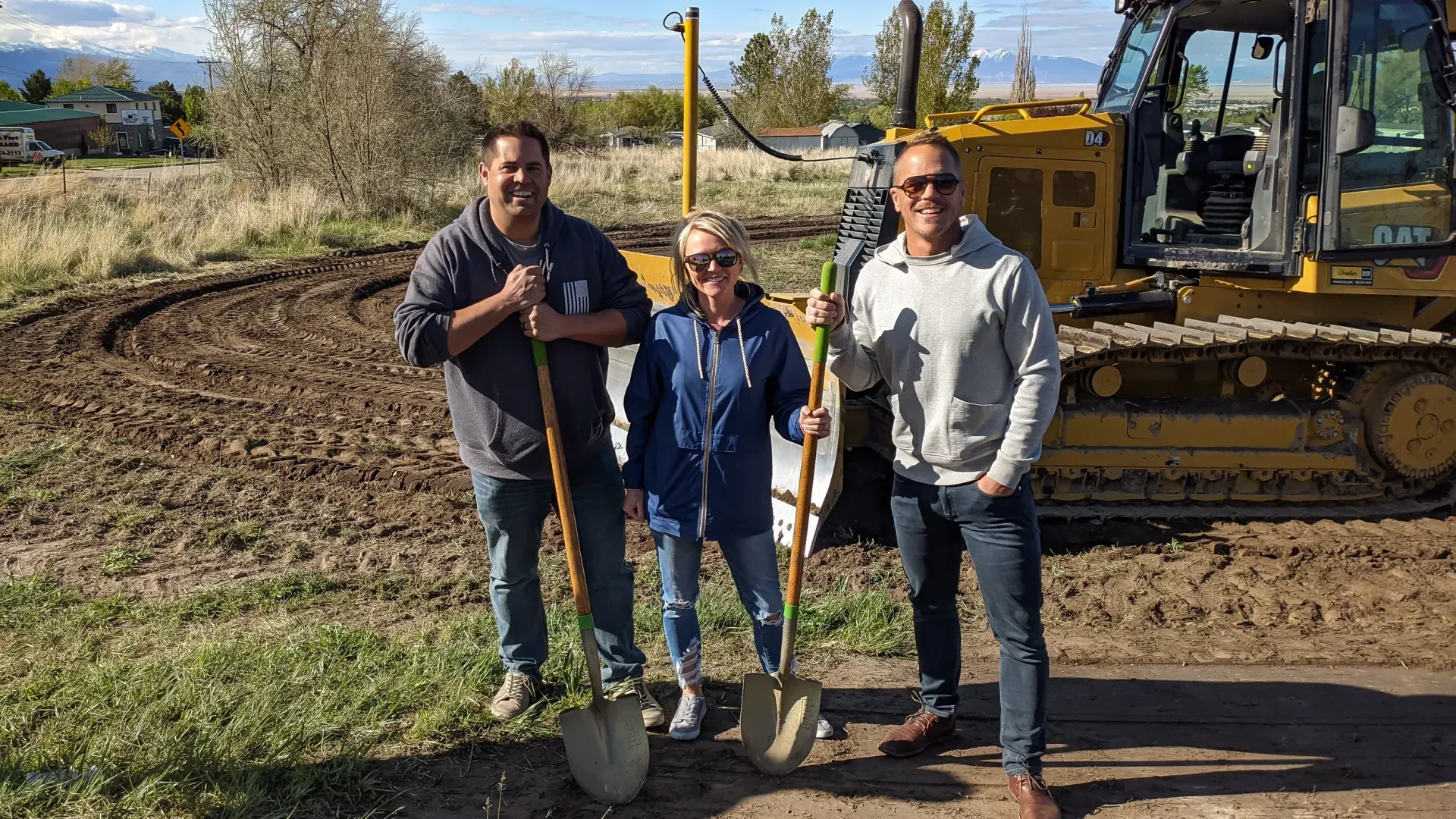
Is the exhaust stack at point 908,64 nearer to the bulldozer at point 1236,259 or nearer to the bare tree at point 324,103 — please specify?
the bulldozer at point 1236,259

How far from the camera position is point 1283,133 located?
6.30m

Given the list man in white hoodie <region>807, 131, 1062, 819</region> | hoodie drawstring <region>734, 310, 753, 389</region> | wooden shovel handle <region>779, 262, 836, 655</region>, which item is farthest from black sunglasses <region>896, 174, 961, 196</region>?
hoodie drawstring <region>734, 310, 753, 389</region>

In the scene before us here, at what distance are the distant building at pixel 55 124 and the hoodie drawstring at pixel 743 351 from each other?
60.9 metres

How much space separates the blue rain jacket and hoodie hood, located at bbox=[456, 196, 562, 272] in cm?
43

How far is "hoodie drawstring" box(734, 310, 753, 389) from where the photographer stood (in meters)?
3.55

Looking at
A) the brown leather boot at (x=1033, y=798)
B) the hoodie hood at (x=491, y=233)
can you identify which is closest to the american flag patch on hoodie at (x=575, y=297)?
the hoodie hood at (x=491, y=233)

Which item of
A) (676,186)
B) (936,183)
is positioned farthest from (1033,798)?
(676,186)

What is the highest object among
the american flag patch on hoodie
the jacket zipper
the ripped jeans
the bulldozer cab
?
the bulldozer cab

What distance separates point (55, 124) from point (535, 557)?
224 feet

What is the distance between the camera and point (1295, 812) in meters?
3.47

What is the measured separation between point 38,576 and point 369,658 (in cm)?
198

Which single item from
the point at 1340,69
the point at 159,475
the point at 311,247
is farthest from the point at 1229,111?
the point at 311,247

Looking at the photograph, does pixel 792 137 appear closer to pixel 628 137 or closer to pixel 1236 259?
pixel 628 137

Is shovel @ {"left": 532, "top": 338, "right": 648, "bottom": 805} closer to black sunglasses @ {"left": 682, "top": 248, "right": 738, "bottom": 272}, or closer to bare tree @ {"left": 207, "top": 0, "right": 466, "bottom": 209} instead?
black sunglasses @ {"left": 682, "top": 248, "right": 738, "bottom": 272}
